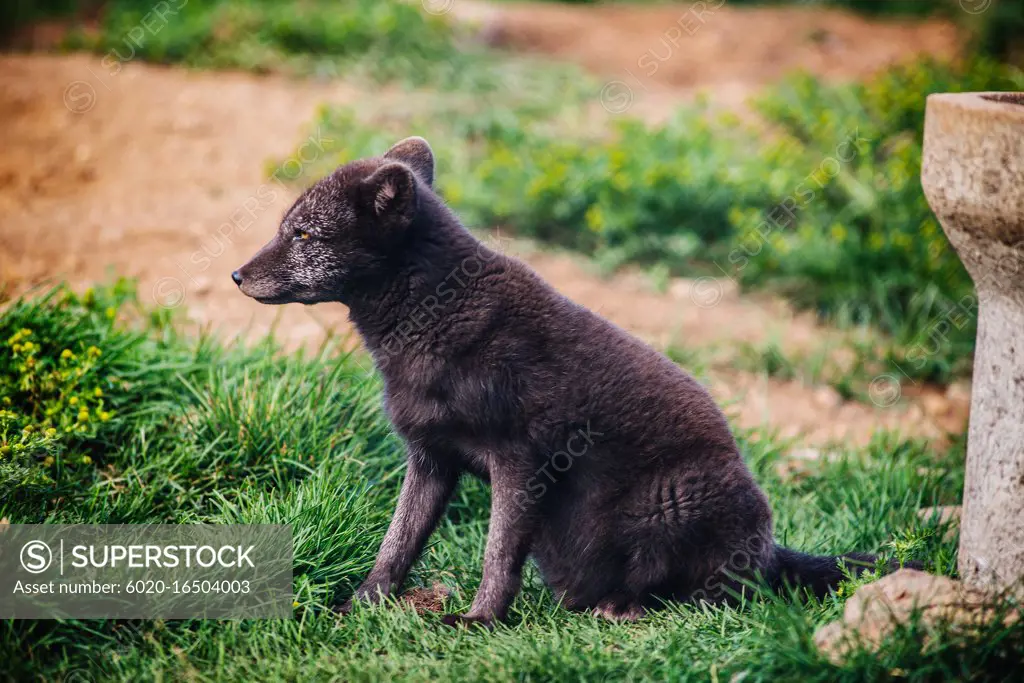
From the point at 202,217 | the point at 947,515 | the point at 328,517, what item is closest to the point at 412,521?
the point at 328,517

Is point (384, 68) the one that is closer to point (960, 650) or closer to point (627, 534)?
point (627, 534)

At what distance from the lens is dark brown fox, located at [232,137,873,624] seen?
3.56 m

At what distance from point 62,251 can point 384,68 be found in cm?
480

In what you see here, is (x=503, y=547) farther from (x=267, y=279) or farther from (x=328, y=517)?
(x=267, y=279)

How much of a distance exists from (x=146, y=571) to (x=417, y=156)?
197 centimetres

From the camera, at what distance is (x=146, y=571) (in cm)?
357

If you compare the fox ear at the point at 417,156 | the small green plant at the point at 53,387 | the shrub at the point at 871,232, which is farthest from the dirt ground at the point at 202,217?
the fox ear at the point at 417,156

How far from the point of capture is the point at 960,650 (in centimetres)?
296

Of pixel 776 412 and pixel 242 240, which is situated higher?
pixel 242 240

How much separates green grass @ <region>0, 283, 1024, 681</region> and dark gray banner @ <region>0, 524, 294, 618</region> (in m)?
0.07

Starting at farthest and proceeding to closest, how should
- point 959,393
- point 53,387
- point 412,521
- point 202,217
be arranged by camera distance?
point 202,217 < point 959,393 < point 53,387 < point 412,521

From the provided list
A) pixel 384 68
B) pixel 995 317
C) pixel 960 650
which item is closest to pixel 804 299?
pixel 995 317

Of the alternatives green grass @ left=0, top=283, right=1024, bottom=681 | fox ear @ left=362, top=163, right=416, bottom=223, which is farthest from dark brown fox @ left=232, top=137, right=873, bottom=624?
green grass @ left=0, top=283, right=1024, bottom=681

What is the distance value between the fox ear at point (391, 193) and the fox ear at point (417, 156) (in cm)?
50
